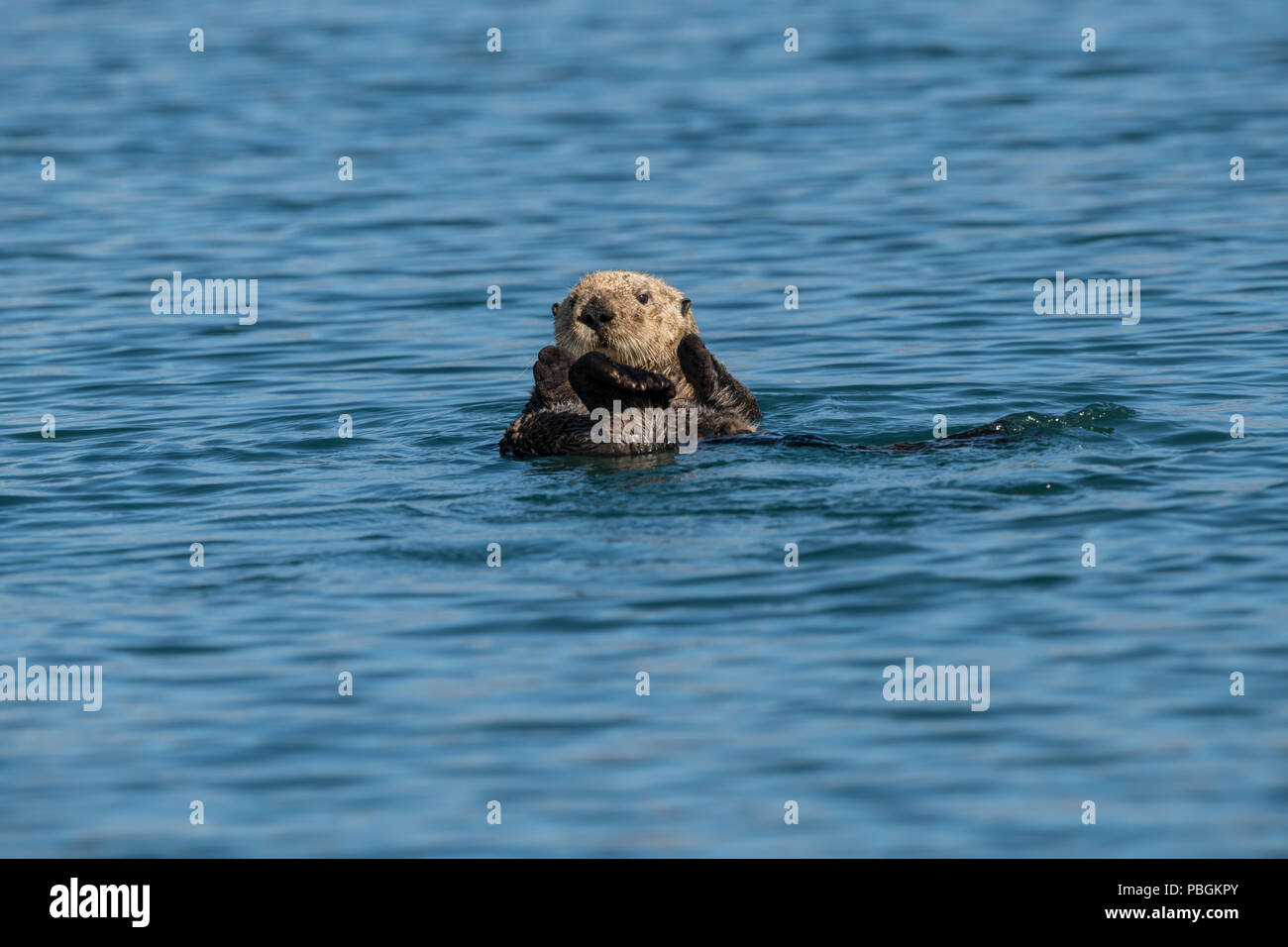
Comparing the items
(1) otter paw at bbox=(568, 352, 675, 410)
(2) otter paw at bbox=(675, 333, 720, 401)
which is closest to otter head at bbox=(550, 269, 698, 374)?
(2) otter paw at bbox=(675, 333, 720, 401)

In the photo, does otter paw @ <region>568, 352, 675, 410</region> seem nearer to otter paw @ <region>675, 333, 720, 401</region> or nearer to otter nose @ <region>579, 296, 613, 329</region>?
otter nose @ <region>579, 296, 613, 329</region>

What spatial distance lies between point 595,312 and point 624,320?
19cm

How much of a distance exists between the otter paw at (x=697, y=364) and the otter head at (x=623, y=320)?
5.8 inches

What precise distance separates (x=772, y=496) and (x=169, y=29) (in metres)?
23.7

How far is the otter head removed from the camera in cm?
804

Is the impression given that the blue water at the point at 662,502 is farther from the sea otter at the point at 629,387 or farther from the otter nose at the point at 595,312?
the otter nose at the point at 595,312

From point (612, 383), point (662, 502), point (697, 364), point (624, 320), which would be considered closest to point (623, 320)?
point (624, 320)

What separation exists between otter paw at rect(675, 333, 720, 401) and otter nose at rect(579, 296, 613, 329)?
40 centimetres

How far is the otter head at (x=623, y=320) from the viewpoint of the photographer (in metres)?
8.04

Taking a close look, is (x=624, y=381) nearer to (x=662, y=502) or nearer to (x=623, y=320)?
(x=662, y=502)

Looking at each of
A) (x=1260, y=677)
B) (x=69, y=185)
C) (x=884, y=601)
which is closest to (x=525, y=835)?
(x=884, y=601)

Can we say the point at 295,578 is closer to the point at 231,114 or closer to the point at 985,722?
the point at 985,722

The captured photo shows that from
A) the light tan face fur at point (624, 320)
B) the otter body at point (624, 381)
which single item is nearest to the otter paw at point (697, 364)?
the otter body at point (624, 381)

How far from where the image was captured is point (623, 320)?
8117 mm
